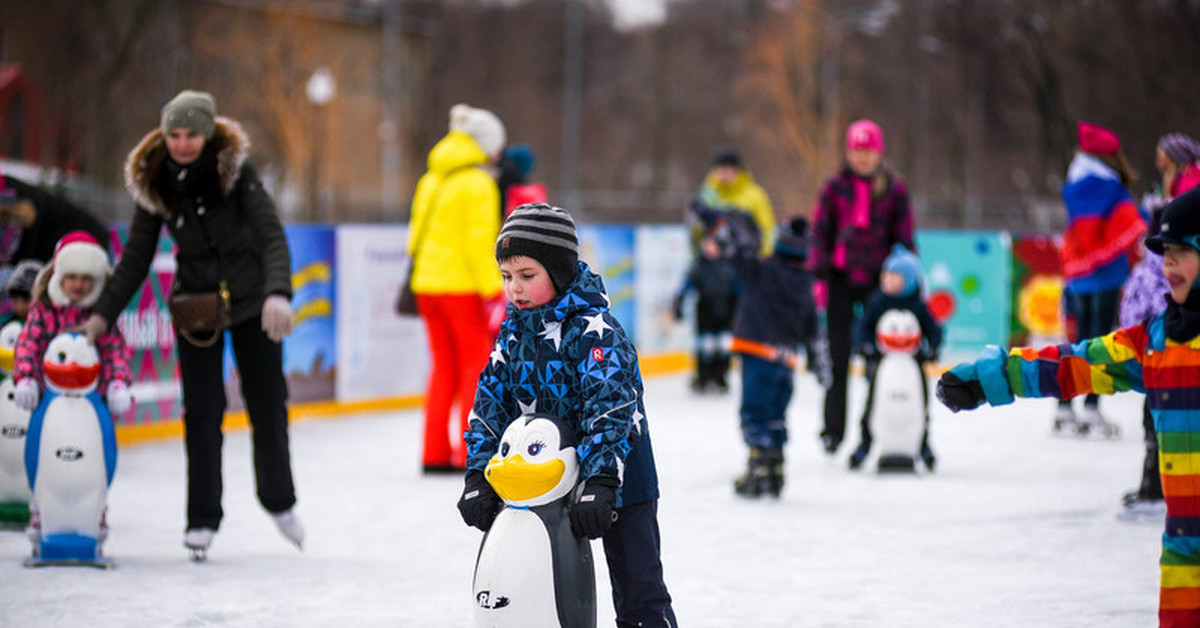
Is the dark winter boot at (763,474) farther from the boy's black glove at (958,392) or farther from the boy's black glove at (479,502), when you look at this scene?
the boy's black glove at (479,502)

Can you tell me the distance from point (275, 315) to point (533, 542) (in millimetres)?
2349

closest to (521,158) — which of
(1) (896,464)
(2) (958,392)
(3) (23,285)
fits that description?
(1) (896,464)

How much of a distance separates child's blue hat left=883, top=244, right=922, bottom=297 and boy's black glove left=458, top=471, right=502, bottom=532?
16.5ft

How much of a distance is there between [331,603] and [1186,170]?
14.4 feet

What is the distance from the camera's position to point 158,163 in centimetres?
592

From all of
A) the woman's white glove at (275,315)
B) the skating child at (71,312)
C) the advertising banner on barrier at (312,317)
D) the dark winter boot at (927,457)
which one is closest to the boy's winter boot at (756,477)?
the dark winter boot at (927,457)

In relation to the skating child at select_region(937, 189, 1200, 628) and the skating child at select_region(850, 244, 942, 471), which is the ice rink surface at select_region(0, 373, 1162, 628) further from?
the skating child at select_region(937, 189, 1200, 628)

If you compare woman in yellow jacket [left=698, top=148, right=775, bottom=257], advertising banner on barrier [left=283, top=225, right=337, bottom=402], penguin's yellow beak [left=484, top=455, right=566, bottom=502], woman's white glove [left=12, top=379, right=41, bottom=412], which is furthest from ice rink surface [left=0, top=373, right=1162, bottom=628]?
woman in yellow jacket [left=698, top=148, right=775, bottom=257]

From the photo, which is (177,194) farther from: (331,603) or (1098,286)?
(1098,286)

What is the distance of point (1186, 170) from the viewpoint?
7.24m

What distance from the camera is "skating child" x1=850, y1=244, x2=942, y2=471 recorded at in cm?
851

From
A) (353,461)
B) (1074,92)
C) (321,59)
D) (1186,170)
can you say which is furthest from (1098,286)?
(321,59)

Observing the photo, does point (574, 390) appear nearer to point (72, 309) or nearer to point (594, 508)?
point (594, 508)

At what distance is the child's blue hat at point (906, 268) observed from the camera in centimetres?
848
